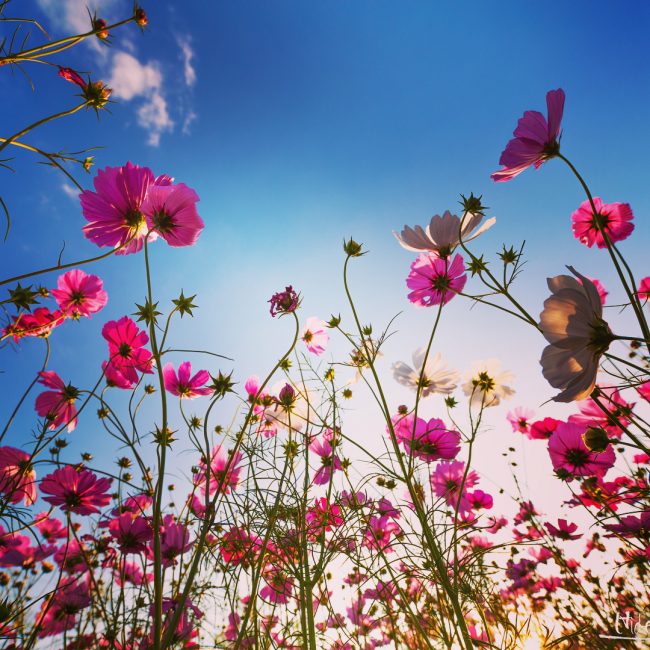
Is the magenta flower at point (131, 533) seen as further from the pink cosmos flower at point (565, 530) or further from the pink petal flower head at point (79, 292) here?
the pink cosmos flower at point (565, 530)

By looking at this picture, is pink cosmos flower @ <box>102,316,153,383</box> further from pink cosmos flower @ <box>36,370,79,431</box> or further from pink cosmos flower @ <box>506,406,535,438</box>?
pink cosmos flower @ <box>506,406,535,438</box>

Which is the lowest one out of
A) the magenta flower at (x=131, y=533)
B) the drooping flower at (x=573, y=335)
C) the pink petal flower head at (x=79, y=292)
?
the drooping flower at (x=573, y=335)

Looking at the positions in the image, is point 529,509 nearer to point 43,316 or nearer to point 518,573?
point 518,573

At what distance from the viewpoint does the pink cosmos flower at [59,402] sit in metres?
1.06

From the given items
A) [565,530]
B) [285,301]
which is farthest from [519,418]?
[285,301]

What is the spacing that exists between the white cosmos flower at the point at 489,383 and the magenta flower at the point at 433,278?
0.33 metres

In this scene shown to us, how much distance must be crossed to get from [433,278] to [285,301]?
48 centimetres

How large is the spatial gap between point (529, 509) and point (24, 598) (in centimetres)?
219

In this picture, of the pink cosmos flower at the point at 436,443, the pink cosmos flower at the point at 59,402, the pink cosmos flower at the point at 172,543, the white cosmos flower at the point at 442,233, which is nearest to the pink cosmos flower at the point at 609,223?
the white cosmos flower at the point at 442,233

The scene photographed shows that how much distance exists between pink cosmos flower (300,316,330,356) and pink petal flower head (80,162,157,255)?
73cm

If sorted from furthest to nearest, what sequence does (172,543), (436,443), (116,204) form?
(436,443), (172,543), (116,204)

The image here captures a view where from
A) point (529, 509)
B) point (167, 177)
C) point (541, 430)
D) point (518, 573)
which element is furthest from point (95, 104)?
point (518, 573)

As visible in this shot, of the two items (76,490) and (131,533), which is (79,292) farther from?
(131,533)

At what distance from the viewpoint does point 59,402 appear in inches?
42.5
